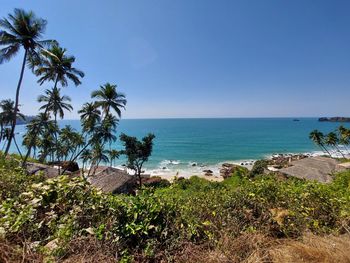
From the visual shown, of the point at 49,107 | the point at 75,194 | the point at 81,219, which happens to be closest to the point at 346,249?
the point at 81,219

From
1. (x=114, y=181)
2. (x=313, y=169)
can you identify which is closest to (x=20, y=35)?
(x=114, y=181)

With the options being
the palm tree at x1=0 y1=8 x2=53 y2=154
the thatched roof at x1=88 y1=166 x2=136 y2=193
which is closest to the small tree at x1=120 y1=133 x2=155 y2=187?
the thatched roof at x1=88 y1=166 x2=136 y2=193

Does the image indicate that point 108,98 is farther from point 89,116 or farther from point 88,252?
point 88,252

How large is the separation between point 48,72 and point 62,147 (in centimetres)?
1677

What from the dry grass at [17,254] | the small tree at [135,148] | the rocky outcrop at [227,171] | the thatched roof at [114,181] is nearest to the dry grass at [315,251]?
the dry grass at [17,254]

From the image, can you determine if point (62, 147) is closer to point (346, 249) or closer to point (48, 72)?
point (48, 72)

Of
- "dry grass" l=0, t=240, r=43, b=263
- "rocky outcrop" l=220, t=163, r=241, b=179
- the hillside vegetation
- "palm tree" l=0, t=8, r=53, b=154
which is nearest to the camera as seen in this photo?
"dry grass" l=0, t=240, r=43, b=263

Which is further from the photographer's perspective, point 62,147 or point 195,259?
point 62,147

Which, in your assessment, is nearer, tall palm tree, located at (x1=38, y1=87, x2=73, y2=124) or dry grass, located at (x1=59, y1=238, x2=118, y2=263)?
dry grass, located at (x1=59, y1=238, x2=118, y2=263)

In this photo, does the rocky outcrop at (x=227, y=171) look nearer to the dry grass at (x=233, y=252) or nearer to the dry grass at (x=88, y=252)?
the dry grass at (x=233, y=252)

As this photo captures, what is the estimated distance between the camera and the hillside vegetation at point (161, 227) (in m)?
2.44

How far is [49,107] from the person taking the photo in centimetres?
2659

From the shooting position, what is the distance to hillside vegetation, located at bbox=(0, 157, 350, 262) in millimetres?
2441

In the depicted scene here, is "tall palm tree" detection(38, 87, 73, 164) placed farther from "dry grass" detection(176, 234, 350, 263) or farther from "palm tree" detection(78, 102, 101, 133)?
"dry grass" detection(176, 234, 350, 263)
